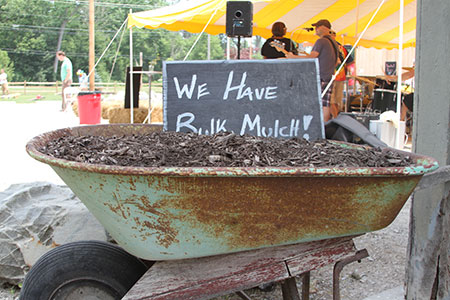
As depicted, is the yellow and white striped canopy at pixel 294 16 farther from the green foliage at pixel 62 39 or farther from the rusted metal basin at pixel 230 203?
the green foliage at pixel 62 39

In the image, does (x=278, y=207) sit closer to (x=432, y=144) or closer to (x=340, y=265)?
(x=340, y=265)

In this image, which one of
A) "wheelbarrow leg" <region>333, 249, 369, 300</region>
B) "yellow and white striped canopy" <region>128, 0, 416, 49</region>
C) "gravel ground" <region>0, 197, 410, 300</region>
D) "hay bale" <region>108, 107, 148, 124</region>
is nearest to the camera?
"wheelbarrow leg" <region>333, 249, 369, 300</region>

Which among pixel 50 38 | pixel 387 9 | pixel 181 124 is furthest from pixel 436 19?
pixel 50 38

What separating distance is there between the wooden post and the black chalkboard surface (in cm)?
55

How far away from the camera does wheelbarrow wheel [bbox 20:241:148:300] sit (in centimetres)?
176

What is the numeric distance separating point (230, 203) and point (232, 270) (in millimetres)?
329

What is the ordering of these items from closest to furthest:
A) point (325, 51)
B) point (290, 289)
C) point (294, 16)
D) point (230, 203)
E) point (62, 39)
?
point (230, 203)
point (290, 289)
point (325, 51)
point (294, 16)
point (62, 39)

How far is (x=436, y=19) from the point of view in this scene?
211 cm

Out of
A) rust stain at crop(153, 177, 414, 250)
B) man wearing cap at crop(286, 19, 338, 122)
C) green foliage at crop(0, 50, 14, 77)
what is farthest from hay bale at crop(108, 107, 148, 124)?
green foliage at crop(0, 50, 14, 77)

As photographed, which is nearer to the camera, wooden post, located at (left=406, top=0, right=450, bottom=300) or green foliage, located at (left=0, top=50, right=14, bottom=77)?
wooden post, located at (left=406, top=0, right=450, bottom=300)

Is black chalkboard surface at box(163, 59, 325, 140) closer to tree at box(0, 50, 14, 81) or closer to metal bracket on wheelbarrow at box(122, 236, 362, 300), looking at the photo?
metal bracket on wheelbarrow at box(122, 236, 362, 300)

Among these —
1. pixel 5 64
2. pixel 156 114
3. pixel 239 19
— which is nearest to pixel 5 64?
pixel 5 64

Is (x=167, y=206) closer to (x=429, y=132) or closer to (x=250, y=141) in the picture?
(x=250, y=141)

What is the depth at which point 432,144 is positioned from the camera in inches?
86.4
